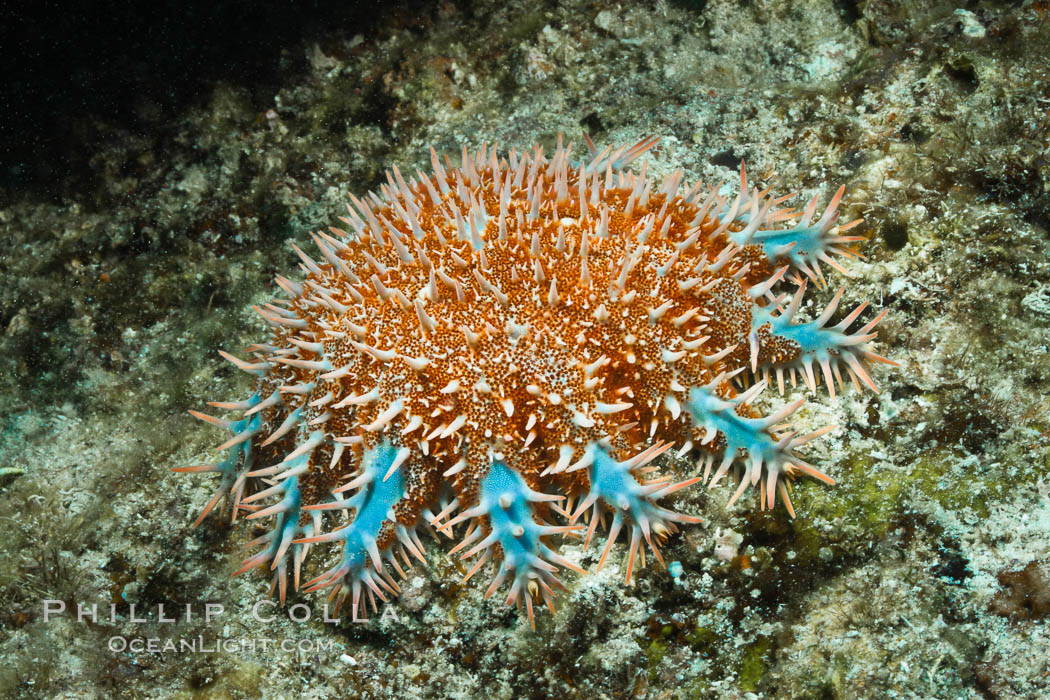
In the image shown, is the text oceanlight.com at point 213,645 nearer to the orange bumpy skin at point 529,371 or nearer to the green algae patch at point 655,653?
the orange bumpy skin at point 529,371

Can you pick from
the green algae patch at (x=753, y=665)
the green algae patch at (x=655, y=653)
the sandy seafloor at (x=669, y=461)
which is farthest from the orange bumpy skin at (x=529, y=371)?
the green algae patch at (x=753, y=665)

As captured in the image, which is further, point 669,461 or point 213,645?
point 213,645

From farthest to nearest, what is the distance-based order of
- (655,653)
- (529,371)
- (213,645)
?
(213,645)
(655,653)
(529,371)

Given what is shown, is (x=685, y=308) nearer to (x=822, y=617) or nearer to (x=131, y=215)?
(x=822, y=617)

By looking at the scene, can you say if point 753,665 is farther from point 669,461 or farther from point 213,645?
point 213,645

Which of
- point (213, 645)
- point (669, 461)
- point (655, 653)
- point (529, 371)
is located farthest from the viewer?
point (213, 645)

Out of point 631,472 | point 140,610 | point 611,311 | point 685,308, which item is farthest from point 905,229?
point 140,610

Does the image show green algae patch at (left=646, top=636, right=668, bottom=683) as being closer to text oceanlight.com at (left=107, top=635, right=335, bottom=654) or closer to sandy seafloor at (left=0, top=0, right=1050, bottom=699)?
sandy seafloor at (left=0, top=0, right=1050, bottom=699)

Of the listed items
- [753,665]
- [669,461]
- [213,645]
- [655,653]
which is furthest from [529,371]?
[213,645]

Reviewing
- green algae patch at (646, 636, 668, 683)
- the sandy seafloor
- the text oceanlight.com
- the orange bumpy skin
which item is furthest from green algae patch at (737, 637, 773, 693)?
the text oceanlight.com
